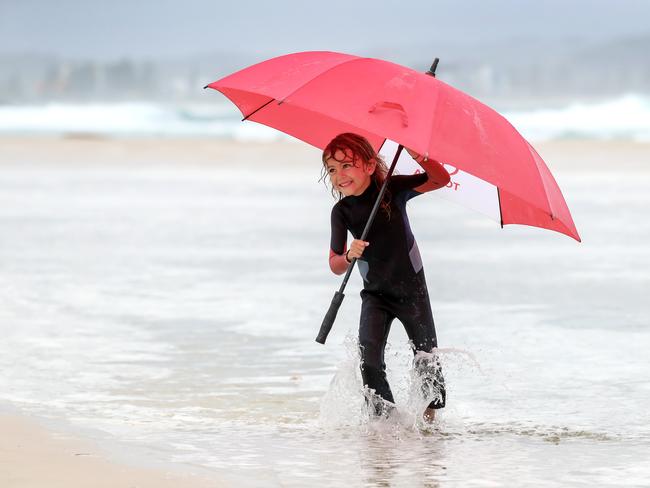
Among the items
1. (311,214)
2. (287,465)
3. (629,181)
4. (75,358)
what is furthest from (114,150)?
(287,465)

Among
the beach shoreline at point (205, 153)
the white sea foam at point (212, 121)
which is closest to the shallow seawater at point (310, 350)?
the beach shoreline at point (205, 153)

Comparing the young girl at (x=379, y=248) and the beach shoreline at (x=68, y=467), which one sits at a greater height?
the young girl at (x=379, y=248)

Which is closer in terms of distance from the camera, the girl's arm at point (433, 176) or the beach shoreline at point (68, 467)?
the beach shoreline at point (68, 467)

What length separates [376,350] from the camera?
6133 millimetres

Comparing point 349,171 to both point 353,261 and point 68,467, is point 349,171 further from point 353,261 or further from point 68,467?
point 68,467

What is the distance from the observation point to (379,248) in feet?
20.1

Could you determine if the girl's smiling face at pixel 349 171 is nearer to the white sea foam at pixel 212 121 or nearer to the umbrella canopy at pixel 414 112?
the umbrella canopy at pixel 414 112

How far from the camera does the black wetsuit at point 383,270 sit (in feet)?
20.0

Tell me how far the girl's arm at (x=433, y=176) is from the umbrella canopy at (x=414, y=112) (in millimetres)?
331

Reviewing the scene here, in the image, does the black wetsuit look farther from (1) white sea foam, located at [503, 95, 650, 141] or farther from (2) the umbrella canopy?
(1) white sea foam, located at [503, 95, 650, 141]

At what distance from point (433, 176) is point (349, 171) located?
1.23ft

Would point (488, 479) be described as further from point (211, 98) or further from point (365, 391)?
point (211, 98)

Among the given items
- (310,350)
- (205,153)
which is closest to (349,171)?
(310,350)

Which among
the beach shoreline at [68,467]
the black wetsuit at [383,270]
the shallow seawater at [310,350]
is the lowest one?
the beach shoreline at [68,467]
